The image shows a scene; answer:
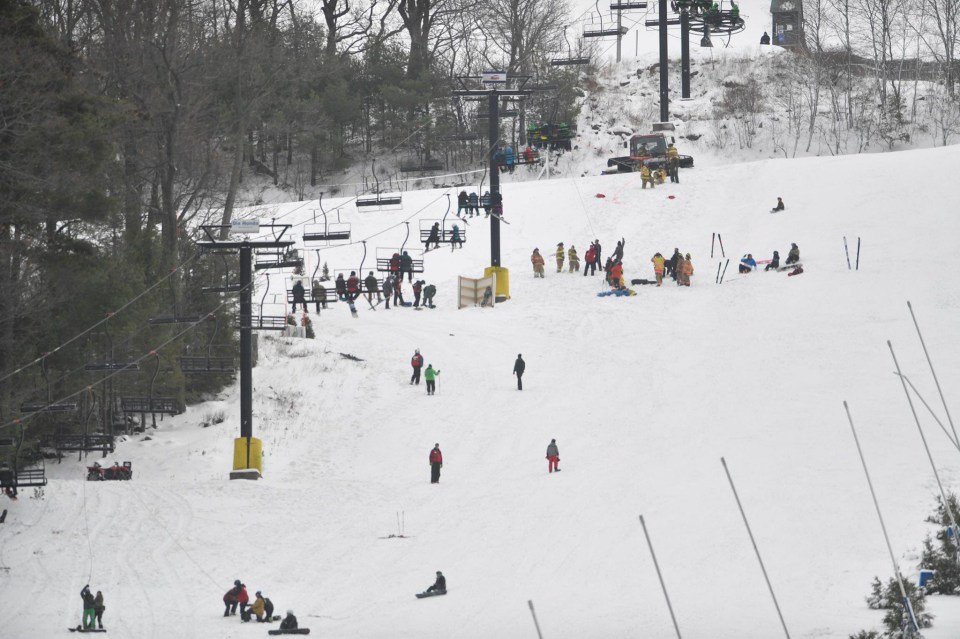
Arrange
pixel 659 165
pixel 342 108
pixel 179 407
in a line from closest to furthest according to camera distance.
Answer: pixel 179 407 → pixel 659 165 → pixel 342 108

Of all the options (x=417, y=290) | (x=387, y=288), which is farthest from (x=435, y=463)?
(x=387, y=288)

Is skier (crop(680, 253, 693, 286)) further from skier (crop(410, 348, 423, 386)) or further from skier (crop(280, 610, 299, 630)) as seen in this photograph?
skier (crop(280, 610, 299, 630))

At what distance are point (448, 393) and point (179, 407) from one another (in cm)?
711

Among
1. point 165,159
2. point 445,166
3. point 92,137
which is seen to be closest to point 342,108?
point 445,166

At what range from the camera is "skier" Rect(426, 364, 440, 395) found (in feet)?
116

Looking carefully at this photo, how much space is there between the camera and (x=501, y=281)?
4475cm

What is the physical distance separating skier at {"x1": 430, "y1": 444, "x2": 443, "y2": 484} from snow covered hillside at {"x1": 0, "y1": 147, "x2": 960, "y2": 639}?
22cm

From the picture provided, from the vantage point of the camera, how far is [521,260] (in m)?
49.8

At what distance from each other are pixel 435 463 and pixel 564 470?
2890mm

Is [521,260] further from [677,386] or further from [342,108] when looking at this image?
[342,108]

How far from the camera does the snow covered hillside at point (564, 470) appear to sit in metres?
22.8

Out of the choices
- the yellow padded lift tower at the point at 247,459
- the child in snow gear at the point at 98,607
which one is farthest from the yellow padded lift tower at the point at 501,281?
the child in snow gear at the point at 98,607

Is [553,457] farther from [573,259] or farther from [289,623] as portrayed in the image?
[573,259]

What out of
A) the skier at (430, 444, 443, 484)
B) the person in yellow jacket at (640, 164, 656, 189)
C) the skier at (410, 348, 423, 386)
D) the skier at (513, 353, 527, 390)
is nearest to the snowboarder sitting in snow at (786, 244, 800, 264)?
the person in yellow jacket at (640, 164, 656, 189)
